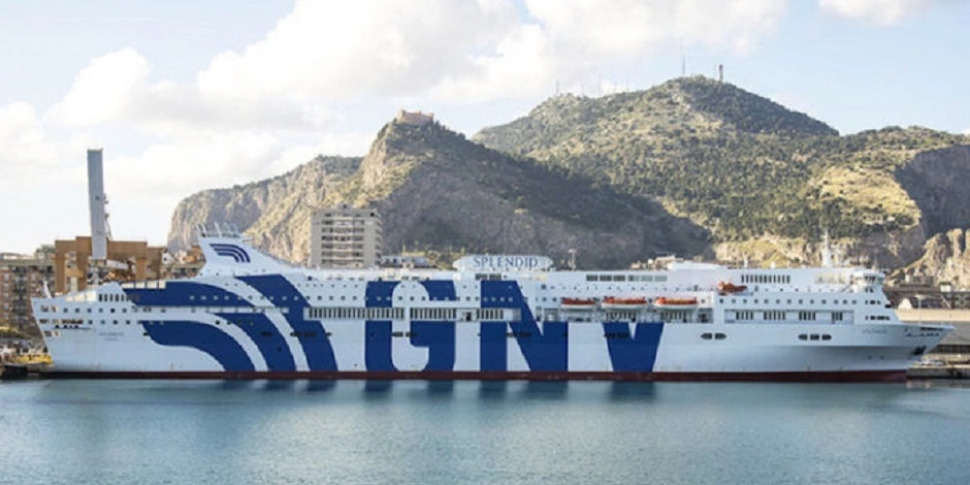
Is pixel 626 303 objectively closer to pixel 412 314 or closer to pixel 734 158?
pixel 412 314

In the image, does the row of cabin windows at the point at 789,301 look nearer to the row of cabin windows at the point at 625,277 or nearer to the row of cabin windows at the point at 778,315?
the row of cabin windows at the point at 778,315

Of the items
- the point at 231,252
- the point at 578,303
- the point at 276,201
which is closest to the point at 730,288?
the point at 578,303

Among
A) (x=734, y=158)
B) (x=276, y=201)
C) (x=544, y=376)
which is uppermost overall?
(x=734, y=158)

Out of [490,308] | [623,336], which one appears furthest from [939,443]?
[490,308]

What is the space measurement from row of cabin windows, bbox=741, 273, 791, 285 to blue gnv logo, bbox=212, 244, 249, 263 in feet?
65.3

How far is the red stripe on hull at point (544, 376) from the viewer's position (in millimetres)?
50688

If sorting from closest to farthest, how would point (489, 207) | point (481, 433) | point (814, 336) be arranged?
point (481, 433), point (814, 336), point (489, 207)

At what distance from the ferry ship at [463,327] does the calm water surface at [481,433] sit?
49.1 inches

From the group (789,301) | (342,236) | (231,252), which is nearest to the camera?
(789,301)

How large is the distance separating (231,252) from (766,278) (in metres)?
21.3

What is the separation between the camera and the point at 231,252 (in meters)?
54.2

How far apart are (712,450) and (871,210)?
298ft

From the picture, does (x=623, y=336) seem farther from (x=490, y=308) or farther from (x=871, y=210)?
(x=871, y=210)

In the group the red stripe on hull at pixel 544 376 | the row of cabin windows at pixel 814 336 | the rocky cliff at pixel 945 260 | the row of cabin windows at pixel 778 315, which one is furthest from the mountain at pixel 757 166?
the row of cabin windows at pixel 814 336
